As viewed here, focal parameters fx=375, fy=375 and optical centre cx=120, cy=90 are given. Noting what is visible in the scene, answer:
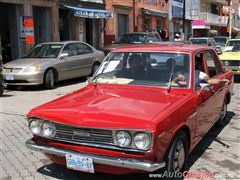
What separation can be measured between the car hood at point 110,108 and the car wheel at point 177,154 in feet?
1.27

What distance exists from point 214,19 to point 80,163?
50298 mm

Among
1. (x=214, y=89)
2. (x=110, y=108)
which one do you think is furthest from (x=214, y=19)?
(x=110, y=108)

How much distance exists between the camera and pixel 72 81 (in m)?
13.9

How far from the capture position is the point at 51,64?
38.9ft

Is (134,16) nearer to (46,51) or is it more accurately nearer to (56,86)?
(46,51)

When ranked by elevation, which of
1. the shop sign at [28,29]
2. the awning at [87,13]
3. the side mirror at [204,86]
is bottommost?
the side mirror at [204,86]

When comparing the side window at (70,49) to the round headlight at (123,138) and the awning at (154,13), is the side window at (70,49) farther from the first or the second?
the awning at (154,13)

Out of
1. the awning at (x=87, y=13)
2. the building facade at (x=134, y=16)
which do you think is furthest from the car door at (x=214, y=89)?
the building facade at (x=134, y=16)

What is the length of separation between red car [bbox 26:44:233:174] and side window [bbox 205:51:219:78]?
0.34m

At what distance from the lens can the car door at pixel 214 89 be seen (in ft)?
18.6

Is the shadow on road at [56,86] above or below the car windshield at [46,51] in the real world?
below

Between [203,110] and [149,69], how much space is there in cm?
92

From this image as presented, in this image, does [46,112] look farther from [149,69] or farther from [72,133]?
[149,69]

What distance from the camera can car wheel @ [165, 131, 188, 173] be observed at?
398cm
